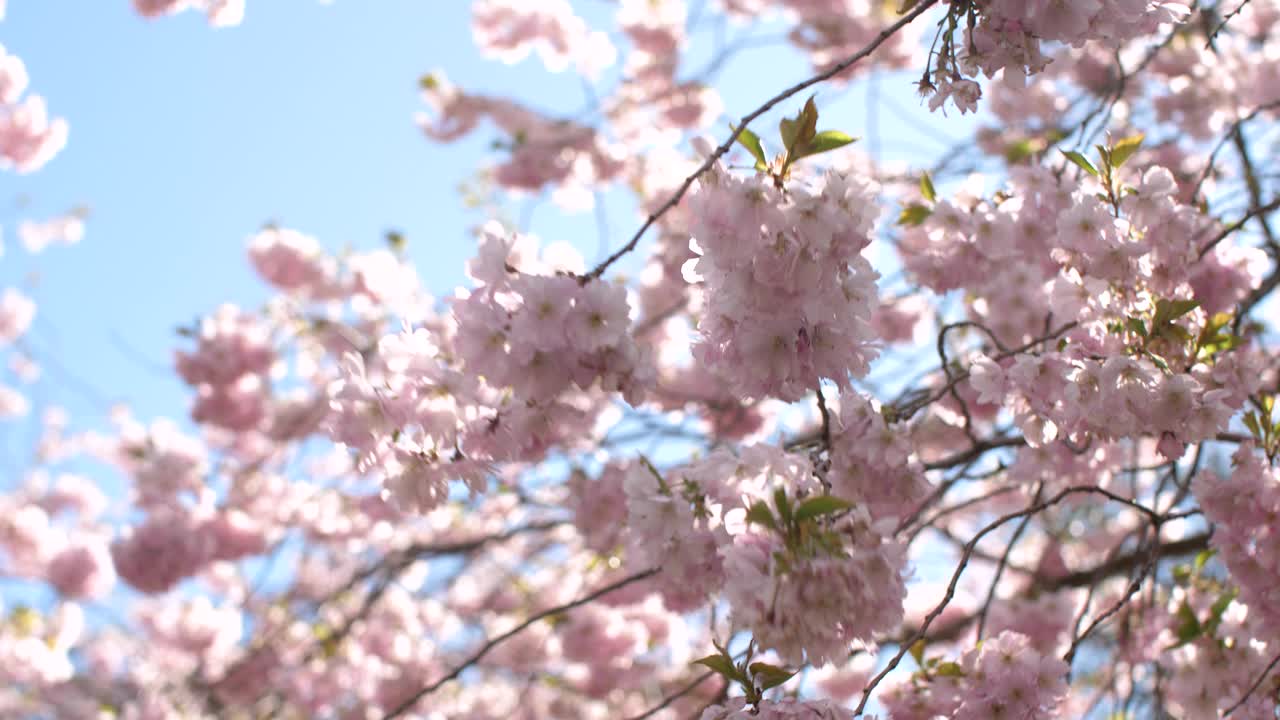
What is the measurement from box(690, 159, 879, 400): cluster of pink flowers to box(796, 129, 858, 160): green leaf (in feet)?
0.14

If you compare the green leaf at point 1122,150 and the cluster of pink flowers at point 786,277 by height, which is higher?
the green leaf at point 1122,150

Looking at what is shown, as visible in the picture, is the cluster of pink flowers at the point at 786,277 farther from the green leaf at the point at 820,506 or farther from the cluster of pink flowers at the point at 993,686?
the cluster of pink flowers at the point at 993,686

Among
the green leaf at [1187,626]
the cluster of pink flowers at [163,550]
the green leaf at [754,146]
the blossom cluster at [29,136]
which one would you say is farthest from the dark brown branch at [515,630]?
the blossom cluster at [29,136]

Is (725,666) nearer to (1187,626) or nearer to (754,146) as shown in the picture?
(754,146)

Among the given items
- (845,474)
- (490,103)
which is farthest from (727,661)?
(490,103)

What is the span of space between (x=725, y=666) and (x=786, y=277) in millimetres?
541

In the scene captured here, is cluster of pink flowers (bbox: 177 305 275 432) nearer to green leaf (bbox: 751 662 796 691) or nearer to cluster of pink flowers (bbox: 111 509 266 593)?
cluster of pink flowers (bbox: 111 509 266 593)

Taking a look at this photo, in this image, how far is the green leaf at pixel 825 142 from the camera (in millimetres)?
1224

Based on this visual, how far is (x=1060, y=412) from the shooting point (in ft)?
4.83

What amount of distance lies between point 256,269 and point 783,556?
4.79 meters

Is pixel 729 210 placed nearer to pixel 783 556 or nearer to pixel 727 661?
pixel 783 556

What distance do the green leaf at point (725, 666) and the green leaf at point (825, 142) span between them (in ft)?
2.29

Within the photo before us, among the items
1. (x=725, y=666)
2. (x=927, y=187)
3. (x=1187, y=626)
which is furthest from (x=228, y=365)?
(x=1187, y=626)

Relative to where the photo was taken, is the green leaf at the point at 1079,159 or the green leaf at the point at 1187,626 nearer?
the green leaf at the point at 1079,159
